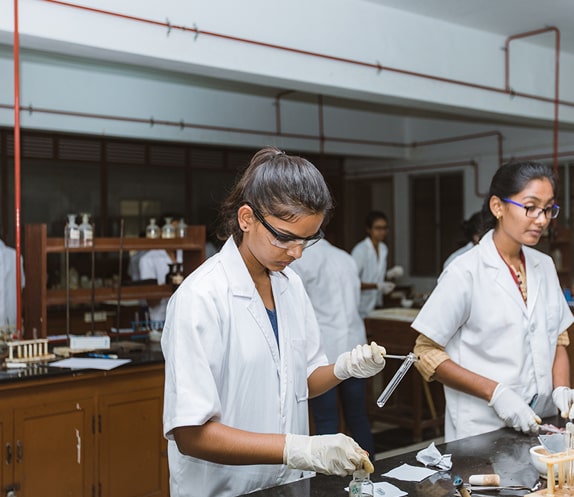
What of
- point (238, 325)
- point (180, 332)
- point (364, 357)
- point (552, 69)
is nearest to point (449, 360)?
point (364, 357)

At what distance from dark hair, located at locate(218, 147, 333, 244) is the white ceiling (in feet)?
9.89

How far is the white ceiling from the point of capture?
450 centimetres

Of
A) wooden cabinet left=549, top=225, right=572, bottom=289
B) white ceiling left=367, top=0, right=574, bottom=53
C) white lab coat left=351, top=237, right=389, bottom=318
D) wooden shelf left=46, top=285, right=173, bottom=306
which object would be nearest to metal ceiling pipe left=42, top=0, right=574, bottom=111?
white ceiling left=367, top=0, right=574, bottom=53

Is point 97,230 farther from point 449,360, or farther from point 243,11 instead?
point 449,360

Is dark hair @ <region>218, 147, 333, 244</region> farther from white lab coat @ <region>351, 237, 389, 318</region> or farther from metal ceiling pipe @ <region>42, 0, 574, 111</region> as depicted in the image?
→ white lab coat @ <region>351, 237, 389, 318</region>

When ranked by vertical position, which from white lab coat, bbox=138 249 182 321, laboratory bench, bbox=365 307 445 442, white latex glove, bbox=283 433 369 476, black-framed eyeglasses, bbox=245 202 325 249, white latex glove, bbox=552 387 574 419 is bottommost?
laboratory bench, bbox=365 307 445 442

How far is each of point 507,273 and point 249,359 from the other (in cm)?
117

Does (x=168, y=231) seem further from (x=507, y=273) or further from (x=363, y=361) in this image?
(x=363, y=361)

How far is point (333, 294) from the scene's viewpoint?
4.25 metres

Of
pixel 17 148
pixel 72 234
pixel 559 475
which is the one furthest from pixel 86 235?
pixel 559 475

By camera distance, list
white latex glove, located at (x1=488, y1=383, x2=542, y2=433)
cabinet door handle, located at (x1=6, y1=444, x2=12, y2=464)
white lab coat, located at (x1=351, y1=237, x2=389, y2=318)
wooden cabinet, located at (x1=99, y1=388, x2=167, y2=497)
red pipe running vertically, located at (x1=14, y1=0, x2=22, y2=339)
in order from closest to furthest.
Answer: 1. white latex glove, located at (x1=488, y1=383, x2=542, y2=433)
2. cabinet door handle, located at (x1=6, y1=444, x2=12, y2=464)
3. red pipe running vertically, located at (x1=14, y1=0, x2=22, y2=339)
4. wooden cabinet, located at (x1=99, y1=388, x2=167, y2=497)
5. white lab coat, located at (x1=351, y1=237, x2=389, y2=318)

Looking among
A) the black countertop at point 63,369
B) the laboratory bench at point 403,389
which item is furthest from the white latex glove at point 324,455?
the laboratory bench at point 403,389

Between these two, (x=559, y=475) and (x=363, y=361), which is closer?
(x=559, y=475)

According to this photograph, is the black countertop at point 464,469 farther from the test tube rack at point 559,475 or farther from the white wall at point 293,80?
the white wall at point 293,80
